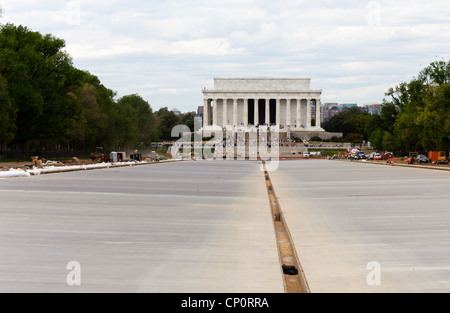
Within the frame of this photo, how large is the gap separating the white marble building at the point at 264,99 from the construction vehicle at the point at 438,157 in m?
102

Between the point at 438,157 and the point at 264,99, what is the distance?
117m

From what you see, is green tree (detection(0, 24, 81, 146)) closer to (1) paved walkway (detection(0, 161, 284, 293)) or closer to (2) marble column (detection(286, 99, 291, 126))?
(1) paved walkway (detection(0, 161, 284, 293))

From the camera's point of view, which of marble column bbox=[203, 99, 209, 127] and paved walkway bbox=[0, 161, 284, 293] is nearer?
paved walkway bbox=[0, 161, 284, 293]

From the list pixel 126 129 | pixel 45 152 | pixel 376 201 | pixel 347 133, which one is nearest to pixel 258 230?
pixel 376 201

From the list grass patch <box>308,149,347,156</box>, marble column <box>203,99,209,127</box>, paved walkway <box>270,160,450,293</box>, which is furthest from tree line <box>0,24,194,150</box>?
marble column <box>203,99,209,127</box>

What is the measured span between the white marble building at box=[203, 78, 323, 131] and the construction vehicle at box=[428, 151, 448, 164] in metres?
102

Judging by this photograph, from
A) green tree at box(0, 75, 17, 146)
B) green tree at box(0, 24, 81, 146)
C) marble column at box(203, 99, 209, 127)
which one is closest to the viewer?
green tree at box(0, 75, 17, 146)

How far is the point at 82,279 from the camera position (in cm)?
848

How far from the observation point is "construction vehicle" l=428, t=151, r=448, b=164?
71819 mm

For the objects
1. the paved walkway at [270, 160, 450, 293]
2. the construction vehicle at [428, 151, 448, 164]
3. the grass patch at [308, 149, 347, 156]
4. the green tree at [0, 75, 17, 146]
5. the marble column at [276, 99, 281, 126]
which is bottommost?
the grass patch at [308, 149, 347, 156]
